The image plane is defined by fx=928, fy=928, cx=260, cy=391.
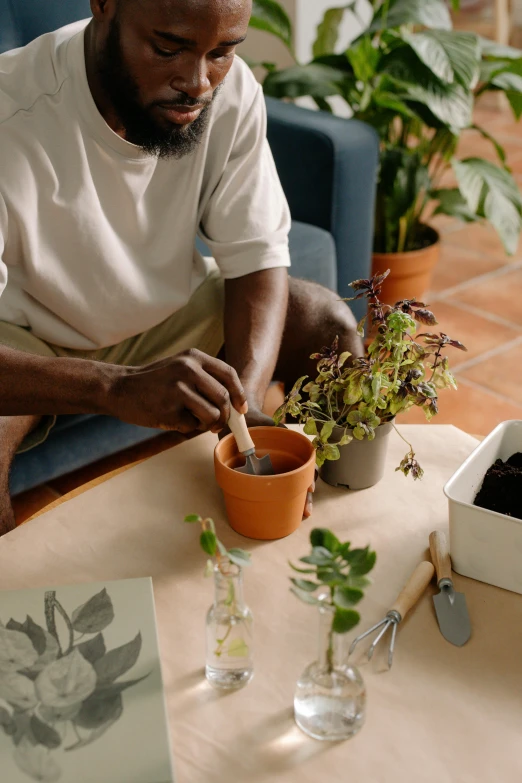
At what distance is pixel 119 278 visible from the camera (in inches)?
58.8

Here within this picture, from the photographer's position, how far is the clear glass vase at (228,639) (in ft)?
2.78

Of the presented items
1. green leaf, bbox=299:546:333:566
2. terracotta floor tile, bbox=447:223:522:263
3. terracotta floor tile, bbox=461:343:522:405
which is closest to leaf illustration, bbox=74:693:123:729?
green leaf, bbox=299:546:333:566

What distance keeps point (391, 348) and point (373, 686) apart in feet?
1.31

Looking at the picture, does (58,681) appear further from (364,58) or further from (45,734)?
(364,58)

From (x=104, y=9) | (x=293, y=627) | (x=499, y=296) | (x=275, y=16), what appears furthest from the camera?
(x=499, y=296)

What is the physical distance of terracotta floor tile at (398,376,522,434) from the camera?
2188 millimetres

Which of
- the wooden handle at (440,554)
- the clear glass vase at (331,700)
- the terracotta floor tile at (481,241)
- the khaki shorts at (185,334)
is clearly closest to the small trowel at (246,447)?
the wooden handle at (440,554)

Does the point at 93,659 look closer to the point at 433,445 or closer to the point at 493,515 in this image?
the point at 493,515

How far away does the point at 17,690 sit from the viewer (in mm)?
859

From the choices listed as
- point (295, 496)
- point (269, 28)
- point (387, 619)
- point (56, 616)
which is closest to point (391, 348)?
point (295, 496)

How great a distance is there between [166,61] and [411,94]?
1202 mm

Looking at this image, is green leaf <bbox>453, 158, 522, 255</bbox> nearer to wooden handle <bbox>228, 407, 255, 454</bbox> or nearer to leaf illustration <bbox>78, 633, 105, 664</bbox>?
wooden handle <bbox>228, 407, 255, 454</bbox>

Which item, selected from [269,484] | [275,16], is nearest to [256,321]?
[269,484]

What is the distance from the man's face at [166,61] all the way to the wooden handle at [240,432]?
1.55ft
